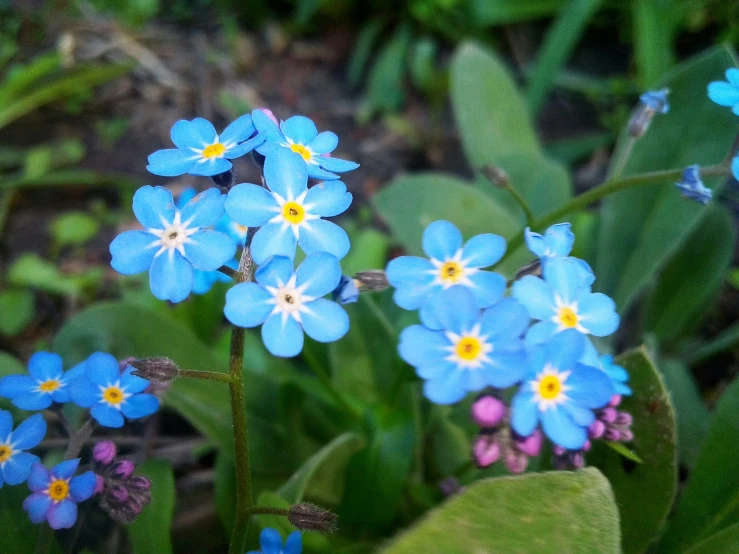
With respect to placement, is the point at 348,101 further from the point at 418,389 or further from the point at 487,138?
the point at 418,389

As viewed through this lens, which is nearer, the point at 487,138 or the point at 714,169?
the point at 714,169

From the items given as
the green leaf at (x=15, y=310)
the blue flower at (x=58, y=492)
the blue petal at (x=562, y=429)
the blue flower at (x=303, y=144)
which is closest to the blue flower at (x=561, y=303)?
the blue petal at (x=562, y=429)

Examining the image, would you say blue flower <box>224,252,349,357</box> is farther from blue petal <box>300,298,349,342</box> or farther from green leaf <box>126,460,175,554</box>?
green leaf <box>126,460,175,554</box>

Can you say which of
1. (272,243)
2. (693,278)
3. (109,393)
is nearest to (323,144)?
(272,243)

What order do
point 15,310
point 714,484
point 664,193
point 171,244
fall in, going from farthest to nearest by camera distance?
1. point 15,310
2. point 664,193
3. point 714,484
4. point 171,244

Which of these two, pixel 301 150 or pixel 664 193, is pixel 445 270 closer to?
pixel 301 150

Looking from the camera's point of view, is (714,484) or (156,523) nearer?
(156,523)

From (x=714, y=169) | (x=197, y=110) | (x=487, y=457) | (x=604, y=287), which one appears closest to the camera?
(x=487, y=457)

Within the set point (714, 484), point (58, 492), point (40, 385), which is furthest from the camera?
point (714, 484)

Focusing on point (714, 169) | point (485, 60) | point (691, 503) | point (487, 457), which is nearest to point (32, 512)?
point (487, 457)
